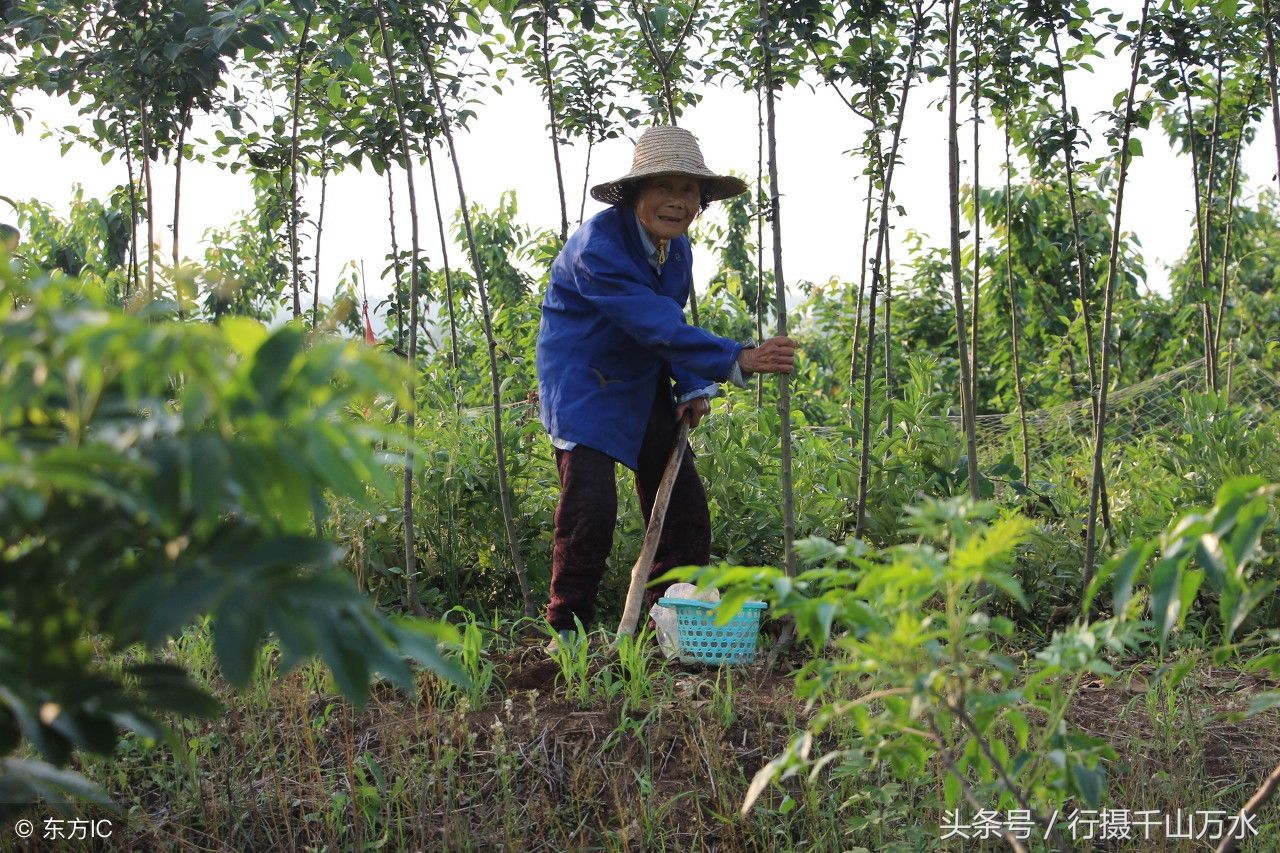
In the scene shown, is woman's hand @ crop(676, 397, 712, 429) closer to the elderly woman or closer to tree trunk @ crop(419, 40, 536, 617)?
the elderly woman

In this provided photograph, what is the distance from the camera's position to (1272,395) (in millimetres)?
6926

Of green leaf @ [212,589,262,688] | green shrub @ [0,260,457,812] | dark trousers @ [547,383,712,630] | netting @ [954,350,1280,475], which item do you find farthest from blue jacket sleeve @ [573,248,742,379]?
netting @ [954,350,1280,475]

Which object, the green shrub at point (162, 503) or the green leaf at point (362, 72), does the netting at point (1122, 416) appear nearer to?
the green leaf at point (362, 72)

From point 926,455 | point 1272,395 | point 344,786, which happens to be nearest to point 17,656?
point 344,786

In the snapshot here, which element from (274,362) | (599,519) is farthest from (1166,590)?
(599,519)

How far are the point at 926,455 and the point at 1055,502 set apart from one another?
71cm

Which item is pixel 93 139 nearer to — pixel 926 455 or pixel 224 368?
pixel 926 455

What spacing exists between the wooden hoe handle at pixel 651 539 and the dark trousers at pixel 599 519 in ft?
0.31

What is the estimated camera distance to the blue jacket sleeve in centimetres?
355

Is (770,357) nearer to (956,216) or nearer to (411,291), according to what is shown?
(956,216)

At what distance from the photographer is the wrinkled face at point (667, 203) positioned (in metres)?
3.79

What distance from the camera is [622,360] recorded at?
12.5ft

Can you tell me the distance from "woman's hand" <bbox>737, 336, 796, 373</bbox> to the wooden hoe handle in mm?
379

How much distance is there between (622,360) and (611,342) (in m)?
0.07
